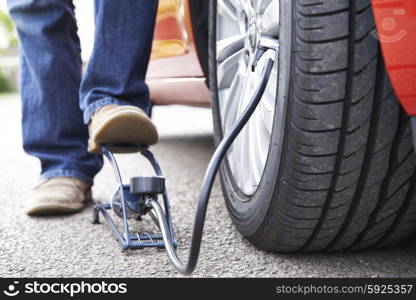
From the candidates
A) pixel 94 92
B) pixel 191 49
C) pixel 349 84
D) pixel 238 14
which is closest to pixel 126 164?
pixel 191 49

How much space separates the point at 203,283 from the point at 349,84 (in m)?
0.43

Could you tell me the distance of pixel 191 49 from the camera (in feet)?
6.03

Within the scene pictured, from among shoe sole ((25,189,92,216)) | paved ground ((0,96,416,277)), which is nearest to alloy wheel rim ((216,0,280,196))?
paved ground ((0,96,416,277))

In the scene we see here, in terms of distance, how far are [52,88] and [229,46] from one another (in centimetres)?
65

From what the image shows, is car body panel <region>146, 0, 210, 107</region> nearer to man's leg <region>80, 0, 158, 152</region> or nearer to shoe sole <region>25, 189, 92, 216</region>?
man's leg <region>80, 0, 158, 152</region>

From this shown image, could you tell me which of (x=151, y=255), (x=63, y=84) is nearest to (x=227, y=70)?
(x=151, y=255)

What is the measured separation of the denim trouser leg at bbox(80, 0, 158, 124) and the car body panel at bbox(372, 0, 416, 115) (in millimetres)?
739

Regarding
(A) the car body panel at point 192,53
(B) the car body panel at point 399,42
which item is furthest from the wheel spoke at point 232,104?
Result: (B) the car body panel at point 399,42

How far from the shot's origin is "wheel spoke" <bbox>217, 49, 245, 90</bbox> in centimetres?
148

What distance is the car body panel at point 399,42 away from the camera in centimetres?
90

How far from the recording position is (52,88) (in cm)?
187

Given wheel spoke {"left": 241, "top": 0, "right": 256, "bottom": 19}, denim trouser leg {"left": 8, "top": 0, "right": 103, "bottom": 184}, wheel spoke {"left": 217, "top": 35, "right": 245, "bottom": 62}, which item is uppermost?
wheel spoke {"left": 241, "top": 0, "right": 256, "bottom": 19}

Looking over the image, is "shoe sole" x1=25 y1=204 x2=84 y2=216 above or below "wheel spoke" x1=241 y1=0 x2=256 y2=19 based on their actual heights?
below

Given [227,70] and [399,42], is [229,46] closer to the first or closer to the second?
[227,70]
